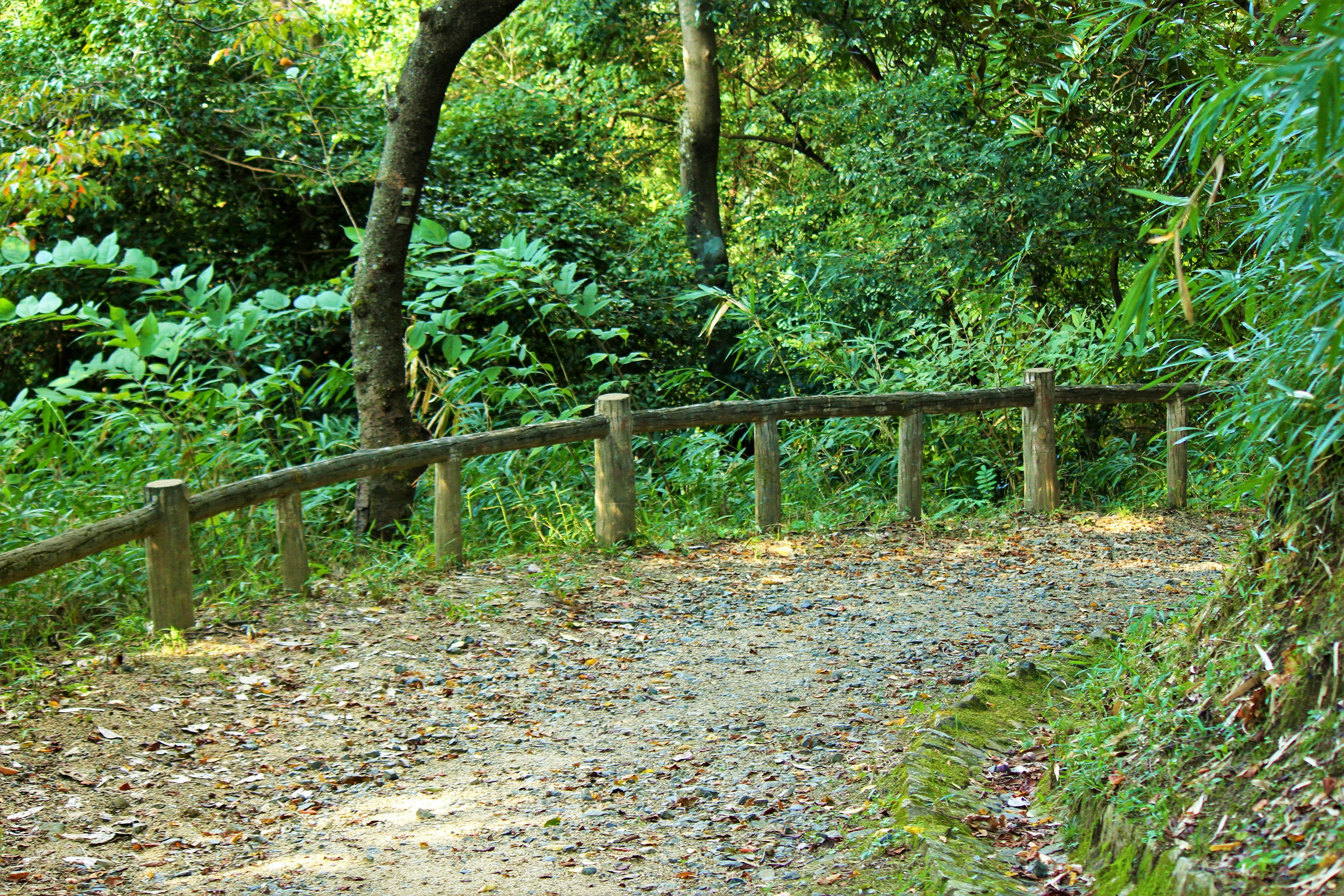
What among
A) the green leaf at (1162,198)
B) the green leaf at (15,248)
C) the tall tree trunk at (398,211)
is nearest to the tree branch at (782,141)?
the tall tree trunk at (398,211)

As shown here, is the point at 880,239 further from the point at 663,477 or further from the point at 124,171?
the point at 124,171

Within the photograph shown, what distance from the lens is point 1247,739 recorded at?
2.75 metres

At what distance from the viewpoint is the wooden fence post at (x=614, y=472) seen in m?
7.37

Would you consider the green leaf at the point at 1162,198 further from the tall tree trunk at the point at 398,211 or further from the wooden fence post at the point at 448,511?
the tall tree trunk at the point at 398,211

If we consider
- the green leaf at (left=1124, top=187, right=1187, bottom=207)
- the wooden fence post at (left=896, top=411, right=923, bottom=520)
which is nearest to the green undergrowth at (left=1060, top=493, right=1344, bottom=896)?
the green leaf at (left=1124, top=187, right=1187, bottom=207)

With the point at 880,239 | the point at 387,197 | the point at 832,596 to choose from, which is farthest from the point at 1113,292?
the point at 387,197

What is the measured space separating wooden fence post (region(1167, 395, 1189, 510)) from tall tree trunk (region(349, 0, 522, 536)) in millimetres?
5614

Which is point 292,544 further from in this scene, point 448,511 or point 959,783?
point 959,783

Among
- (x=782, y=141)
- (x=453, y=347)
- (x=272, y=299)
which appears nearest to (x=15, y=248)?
(x=272, y=299)

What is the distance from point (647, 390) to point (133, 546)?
5.47 m

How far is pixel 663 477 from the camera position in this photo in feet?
29.7

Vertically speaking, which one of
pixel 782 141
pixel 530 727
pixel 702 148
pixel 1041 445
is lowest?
pixel 530 727

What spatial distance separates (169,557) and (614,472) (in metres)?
2.82

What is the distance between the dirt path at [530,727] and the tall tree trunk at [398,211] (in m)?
1.53
